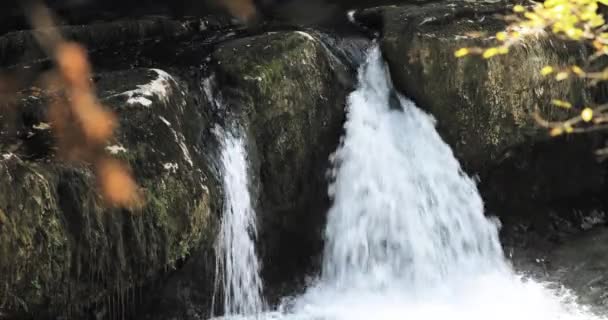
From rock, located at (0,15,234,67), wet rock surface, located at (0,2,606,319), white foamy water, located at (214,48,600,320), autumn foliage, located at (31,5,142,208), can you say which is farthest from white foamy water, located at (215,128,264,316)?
rock, located at (0,15,234,67)

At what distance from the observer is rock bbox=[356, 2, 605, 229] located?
7.13m

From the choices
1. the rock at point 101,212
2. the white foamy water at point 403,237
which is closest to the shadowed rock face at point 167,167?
the rock at point 101,212

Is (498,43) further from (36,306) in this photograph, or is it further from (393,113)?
(36,306)

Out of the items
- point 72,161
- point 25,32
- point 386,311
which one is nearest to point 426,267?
point 386,311

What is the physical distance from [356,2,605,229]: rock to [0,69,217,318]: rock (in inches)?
117

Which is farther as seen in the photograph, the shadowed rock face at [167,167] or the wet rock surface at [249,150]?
the wet rock surface at [249,150]

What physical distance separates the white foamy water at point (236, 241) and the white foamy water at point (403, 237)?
32 cm

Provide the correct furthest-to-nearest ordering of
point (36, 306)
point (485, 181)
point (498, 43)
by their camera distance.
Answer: point (485, 181) < point (498, 43) < point (36, 306)

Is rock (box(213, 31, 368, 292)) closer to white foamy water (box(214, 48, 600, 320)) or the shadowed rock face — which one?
the shadowed rock face

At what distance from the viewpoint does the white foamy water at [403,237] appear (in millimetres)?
6105

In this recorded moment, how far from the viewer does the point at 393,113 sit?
23.8 feet

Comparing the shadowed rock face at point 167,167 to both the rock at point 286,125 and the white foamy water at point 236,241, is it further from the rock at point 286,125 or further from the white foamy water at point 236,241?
the white foamy water at point 236,241

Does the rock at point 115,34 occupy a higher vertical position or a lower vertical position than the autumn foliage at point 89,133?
higher

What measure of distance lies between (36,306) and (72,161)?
104cm
